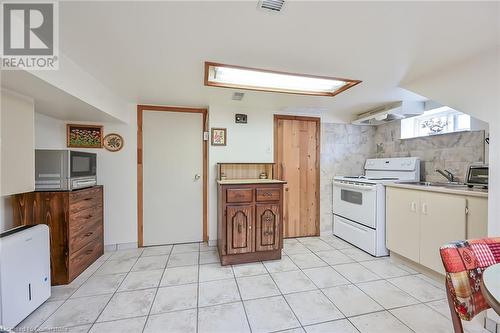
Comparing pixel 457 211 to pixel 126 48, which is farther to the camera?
pixel 457 211

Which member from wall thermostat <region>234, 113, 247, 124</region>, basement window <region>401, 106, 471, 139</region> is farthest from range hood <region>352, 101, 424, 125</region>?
wall thermostat <region>234, 113, 247, 124</region>

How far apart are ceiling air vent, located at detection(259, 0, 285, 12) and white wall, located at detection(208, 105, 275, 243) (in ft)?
6.27

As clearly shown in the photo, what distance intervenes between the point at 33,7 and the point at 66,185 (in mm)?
1527

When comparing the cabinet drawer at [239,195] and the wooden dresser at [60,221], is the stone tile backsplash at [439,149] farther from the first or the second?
the wooden dresser at [60,221]

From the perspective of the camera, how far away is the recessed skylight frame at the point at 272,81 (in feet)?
6.47

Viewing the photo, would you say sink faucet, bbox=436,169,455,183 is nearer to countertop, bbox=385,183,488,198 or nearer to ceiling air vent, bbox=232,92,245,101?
countertop, bbox=385,183,488,198

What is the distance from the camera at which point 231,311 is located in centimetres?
170

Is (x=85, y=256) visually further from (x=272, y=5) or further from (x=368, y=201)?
(x=368, y=201)

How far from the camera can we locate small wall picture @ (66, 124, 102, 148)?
9.04 feet

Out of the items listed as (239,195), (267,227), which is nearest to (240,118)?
(239,195)

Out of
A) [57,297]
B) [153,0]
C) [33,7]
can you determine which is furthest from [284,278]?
[33,7]

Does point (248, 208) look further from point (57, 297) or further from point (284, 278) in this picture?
point (57, 297)

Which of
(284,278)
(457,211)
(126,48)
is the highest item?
(126,48)

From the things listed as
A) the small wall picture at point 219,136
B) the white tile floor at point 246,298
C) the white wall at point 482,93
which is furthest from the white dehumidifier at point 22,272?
the white wall at point 482,93
